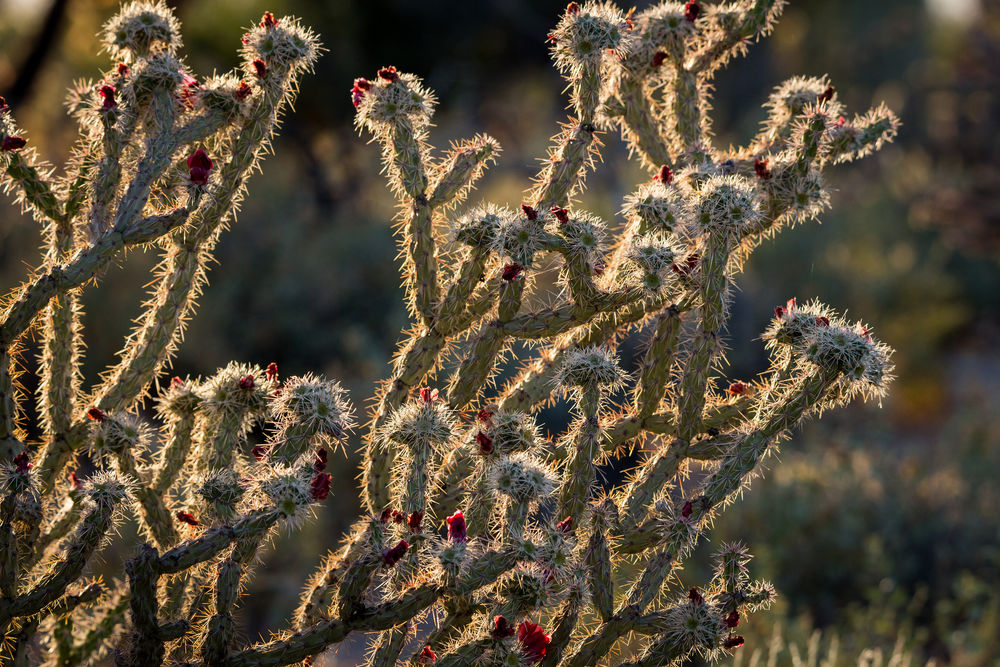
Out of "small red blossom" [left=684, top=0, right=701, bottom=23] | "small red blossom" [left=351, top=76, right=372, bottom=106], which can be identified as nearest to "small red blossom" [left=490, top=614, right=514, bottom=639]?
"small red blossom" [left=351, top=76, right=372, bottom=106]

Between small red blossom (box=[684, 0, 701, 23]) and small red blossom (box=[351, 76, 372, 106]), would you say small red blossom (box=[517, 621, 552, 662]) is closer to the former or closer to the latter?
small red blossom (box=[351, 76, 372, 106])

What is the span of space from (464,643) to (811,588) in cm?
471

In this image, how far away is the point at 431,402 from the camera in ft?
7.89

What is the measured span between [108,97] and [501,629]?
181cm

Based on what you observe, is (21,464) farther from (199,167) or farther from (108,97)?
(108,97)

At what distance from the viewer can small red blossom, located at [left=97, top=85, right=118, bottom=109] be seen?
99.4 inches

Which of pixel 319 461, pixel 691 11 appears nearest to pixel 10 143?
pixel 319 461

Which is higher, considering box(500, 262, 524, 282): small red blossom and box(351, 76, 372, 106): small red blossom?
box(351, 76, 372, 106): small red blossom

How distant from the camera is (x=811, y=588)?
6207 mm

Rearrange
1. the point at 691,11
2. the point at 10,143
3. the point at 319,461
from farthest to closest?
the point at 691,11 → the point at 10,143 → the point at 319,461

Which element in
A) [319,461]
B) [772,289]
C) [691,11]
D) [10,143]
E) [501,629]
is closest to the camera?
[501,629]

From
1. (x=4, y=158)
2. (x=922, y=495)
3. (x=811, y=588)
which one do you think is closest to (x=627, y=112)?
(x=4, y=158)

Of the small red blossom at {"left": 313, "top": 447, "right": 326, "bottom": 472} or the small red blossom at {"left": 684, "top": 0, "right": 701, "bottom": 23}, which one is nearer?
the small red blossom at {"left": 313, "top": 447, "right": 326, "bottom": 472}

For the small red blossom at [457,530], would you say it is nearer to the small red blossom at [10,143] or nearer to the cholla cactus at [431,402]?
the cholla cactus at [431,402]
